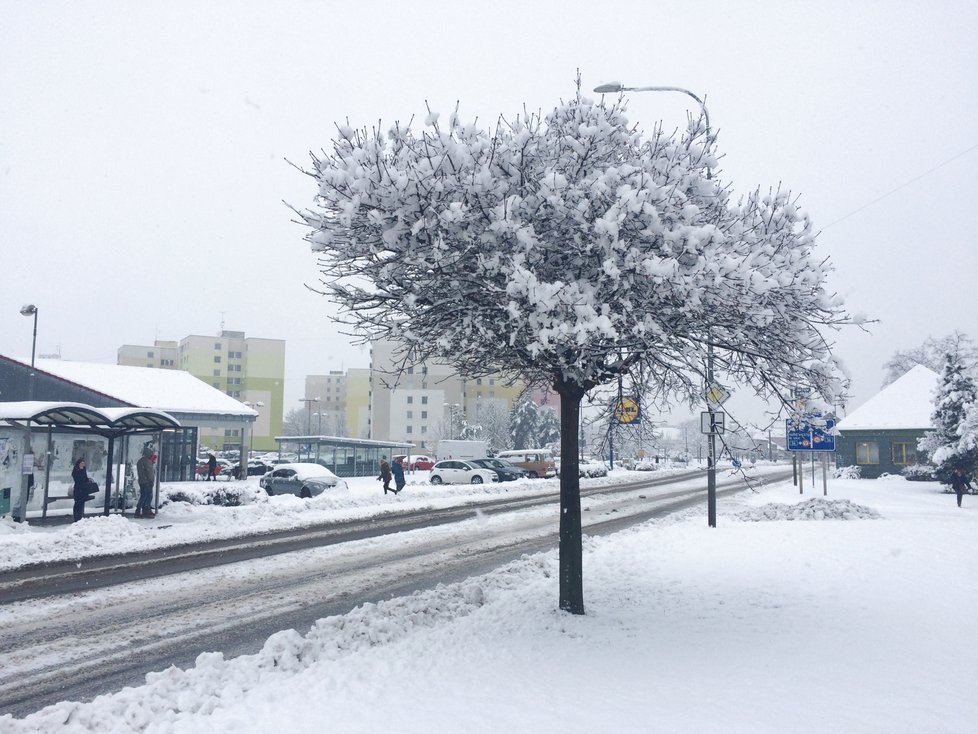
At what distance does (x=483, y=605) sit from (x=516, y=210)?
5.02m

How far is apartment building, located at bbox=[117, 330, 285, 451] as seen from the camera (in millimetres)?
102688

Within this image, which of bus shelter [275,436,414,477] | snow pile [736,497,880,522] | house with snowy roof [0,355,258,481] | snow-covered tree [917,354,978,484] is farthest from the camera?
bus shelter [275,436,414,477]

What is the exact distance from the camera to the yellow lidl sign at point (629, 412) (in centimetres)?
911

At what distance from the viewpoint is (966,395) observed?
96.8 ft

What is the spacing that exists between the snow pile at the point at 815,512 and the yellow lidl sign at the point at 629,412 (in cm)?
1116

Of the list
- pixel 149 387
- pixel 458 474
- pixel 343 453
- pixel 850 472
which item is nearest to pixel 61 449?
pixel 149 387

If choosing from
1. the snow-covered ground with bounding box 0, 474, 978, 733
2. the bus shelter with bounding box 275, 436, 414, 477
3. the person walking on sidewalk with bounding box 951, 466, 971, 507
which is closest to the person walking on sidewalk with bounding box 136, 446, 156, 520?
the snow-covered ground with bounding box 0, 474, 978, 733

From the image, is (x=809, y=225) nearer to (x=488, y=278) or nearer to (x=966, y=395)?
(x=488, y=278)

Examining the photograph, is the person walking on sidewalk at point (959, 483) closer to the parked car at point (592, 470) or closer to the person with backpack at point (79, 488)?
the parked car at point (592, 470)

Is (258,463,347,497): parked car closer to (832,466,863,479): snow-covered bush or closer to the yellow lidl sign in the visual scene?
the yellow lidl sign

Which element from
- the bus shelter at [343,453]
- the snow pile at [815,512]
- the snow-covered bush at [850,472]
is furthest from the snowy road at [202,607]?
the snow-covered bush at [850,472]

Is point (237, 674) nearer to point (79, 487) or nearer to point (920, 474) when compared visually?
point (79, 487)

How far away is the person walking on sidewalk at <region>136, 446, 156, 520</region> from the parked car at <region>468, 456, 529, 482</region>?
2049cm

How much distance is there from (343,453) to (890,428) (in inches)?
1285
